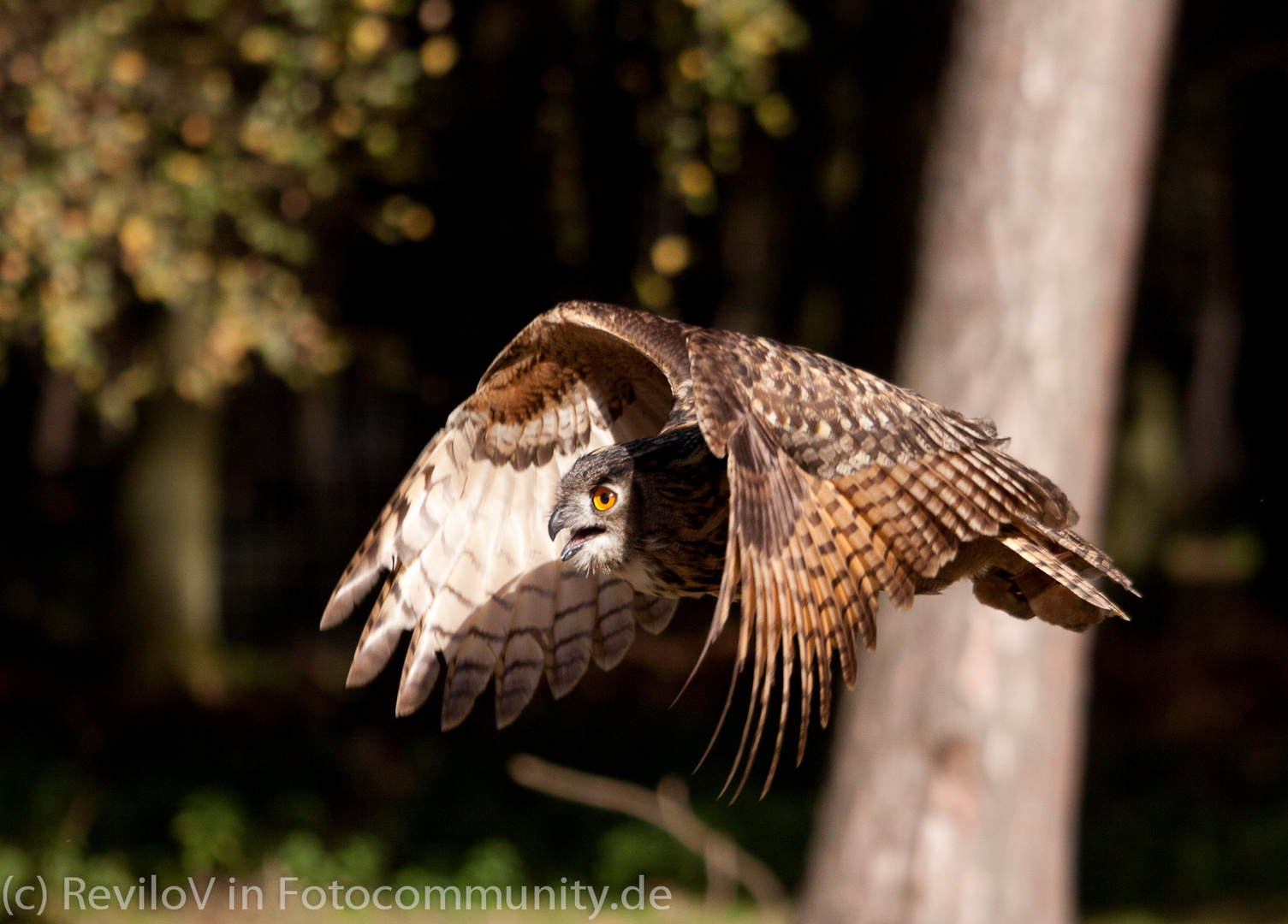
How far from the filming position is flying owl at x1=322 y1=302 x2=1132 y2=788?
2652 mm

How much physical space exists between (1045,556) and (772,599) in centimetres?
80

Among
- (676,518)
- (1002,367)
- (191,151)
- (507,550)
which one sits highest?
(191,151)

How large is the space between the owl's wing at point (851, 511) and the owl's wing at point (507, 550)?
57 centimetres

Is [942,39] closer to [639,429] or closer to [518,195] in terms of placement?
[639,429]

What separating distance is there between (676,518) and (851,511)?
576 mm

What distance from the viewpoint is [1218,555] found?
69.6 ft

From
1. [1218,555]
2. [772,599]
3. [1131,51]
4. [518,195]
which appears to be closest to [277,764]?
[518,195]

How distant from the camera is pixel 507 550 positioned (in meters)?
3.63

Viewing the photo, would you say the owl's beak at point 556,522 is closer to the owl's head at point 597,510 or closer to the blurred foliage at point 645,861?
the owl's head at point 597,510

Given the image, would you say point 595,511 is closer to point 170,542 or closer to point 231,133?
point 231,133

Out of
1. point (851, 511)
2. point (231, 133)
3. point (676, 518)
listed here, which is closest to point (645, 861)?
point (231, 133)

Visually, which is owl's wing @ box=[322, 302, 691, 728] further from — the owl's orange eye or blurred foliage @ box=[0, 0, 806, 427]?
blurred foliage @ box=[0, 0, 806, 427]

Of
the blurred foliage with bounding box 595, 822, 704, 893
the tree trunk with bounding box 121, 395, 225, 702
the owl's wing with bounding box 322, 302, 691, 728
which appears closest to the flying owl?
the owl's wing with bounding box 322, 302, 691, 728

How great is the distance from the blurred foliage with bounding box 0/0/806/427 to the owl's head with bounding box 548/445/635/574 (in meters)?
3.00
